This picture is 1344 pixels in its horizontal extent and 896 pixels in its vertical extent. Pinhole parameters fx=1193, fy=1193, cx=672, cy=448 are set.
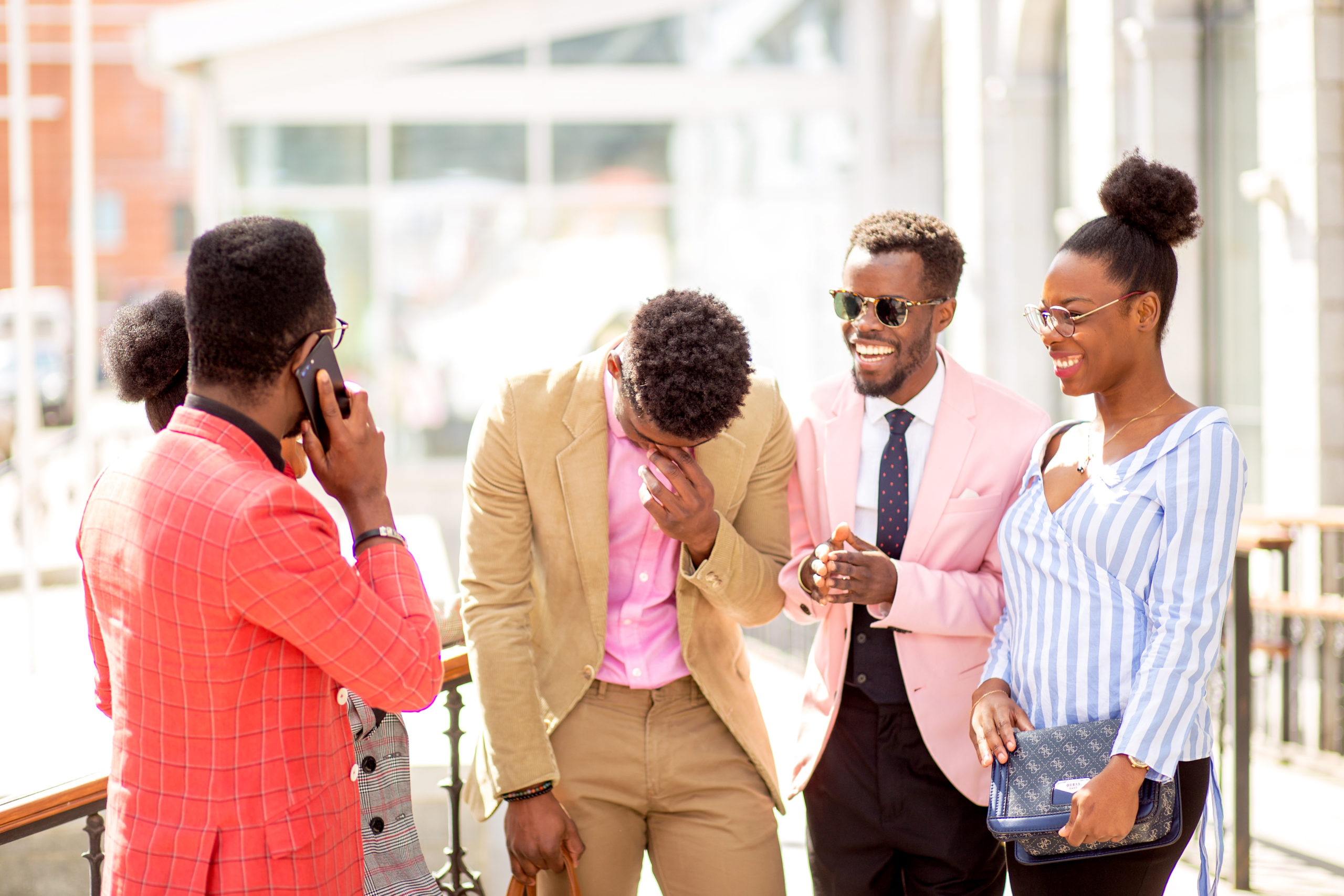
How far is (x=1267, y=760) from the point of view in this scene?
6.34 meters

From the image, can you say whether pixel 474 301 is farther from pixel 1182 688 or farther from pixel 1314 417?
pixel 1182 688

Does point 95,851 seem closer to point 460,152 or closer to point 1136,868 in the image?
point 1136,868

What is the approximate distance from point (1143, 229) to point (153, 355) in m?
2.12

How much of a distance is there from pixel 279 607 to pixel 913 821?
1.65m

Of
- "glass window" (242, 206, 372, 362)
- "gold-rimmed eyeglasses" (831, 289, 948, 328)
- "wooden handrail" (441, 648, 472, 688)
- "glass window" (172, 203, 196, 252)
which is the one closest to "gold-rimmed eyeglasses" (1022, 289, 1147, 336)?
"gold-rimmed eyeglasses" (831, 289, 948, 328)

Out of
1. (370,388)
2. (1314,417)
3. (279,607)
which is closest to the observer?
(279,607)

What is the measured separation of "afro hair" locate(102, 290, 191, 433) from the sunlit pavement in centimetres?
85

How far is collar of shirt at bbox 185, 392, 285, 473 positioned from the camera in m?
2.05

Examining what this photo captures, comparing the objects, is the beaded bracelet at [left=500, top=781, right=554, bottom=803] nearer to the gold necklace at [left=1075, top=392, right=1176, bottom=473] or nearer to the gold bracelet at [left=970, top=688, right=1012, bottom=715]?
the gold bracelet at [left=970, top=688, right=1012, bottom=715]

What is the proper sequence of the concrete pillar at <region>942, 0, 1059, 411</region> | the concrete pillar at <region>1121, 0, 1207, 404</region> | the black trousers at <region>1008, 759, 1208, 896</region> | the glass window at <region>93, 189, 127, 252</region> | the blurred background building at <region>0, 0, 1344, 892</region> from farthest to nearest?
the glass window at <region>93, 189, 127, 252</region>, the blurred background building at <region>0, 0, 1344, 892</region>, the concrete pillar at <region>942, 0, 1059, 411</region>, the concrete pillar at <region>1121, 0, 1207, 404</region>, the black trousers at <region>1008, 759, 1208, 896</region>

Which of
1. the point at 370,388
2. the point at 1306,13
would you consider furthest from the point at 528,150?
the point at 1306,13

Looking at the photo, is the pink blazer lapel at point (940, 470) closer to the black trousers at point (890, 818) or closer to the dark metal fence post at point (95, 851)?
the black trousers at point (890, 818)

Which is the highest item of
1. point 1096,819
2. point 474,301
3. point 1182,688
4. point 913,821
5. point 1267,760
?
point 474,301

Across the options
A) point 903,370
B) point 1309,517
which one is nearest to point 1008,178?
point 1309,517
